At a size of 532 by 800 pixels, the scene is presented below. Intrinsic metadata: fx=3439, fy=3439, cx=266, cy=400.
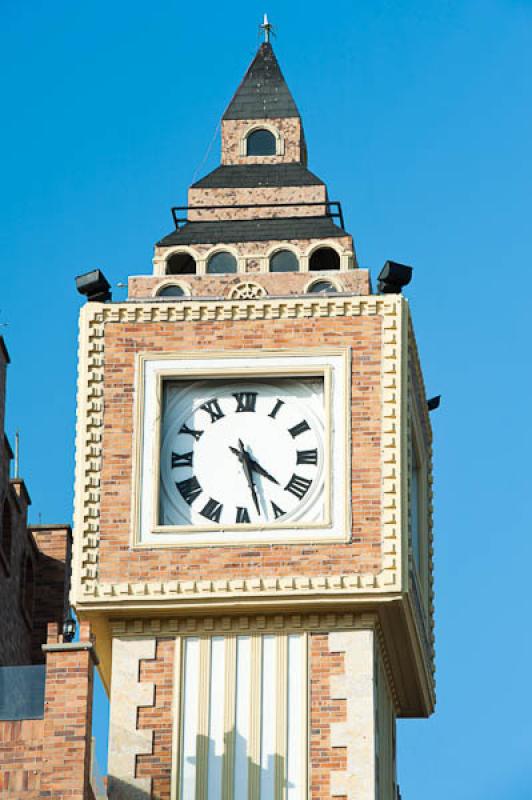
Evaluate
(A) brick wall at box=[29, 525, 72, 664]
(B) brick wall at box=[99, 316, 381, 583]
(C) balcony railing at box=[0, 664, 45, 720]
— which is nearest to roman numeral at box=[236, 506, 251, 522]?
(B) brick wall at box=[99, 316, 381, 583]

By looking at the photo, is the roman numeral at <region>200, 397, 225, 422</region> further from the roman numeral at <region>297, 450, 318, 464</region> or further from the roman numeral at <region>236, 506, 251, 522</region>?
the roman numeral at <region>236, 506, 251, 522</region>

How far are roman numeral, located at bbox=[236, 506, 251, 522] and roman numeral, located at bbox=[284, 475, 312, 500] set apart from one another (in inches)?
24.7

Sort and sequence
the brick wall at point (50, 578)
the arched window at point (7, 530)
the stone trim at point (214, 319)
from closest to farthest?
the stone trim at point (214, 319) → the arched window at point (7, 530) → the brick wall at point (50, 578)

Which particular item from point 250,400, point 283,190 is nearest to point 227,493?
point 250,400

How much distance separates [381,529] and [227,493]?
2226 millimetres

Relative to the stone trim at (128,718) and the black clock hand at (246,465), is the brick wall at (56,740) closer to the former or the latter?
the stone trim at (128,718)

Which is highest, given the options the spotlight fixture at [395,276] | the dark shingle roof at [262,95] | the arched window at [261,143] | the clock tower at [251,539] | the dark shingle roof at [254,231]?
the dark shingle roof at [262,95]

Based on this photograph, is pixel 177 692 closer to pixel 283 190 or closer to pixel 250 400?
pixel 250 400

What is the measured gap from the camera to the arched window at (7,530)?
51375 mm

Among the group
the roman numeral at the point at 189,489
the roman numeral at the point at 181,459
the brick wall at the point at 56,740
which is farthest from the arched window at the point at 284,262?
the brick wall at the point at 56,740

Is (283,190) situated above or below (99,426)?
above

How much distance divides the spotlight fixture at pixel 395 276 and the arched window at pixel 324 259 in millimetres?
2305

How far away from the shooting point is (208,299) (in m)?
47.1

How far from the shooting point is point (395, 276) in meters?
47.0
